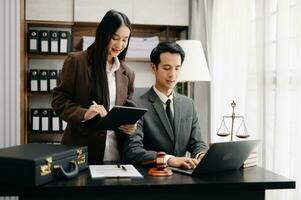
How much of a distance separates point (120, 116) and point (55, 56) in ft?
7.61

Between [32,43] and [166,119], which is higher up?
[32,43]

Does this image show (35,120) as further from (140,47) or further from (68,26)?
(140,47)

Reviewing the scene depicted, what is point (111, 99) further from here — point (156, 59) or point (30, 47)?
point (30, 47)

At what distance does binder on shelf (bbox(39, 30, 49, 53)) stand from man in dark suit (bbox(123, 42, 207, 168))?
6.22 feet

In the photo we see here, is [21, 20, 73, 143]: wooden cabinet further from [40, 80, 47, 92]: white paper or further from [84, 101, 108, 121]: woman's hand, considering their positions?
[84, 101, 108, 121]: woman's hand

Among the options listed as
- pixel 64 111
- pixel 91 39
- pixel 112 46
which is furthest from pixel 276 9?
pixel 91 39

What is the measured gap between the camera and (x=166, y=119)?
1940mm

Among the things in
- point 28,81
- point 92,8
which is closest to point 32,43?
point 28,81

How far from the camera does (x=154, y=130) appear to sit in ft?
6.33

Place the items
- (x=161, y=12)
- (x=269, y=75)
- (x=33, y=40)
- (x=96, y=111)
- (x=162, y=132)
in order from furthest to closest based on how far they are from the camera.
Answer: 1. (x=161, y=12)
2. (x=33, y=40)
3. (x=269, y=75)
4. (x=162, y=132)
5. (x=96, y=111)

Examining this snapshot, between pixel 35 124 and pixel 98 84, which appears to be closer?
pixel 98 84

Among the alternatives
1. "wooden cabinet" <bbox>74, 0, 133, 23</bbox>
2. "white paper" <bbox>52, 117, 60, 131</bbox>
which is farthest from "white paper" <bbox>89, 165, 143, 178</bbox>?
"wooden cabinet" <bbox>74, 0, 133, 23</bbox>

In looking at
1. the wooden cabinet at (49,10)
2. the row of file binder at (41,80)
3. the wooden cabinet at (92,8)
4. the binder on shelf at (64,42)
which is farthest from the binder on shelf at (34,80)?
the wooden cabinet at (92,8)

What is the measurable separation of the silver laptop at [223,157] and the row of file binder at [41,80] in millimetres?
2266
